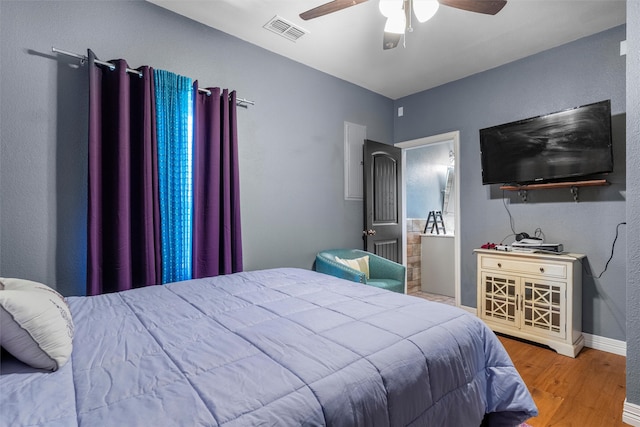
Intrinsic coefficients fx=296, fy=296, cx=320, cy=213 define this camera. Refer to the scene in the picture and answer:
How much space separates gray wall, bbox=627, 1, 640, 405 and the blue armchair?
5.34 ft

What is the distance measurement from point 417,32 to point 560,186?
192 centimetres

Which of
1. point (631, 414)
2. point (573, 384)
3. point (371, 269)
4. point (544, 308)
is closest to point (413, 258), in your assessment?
point (371, 269)

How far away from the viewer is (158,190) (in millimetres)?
2184

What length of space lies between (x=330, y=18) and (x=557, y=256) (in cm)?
280

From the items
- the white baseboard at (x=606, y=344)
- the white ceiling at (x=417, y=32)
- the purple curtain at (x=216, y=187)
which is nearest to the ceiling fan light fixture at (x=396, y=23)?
the white ceiling at (x=417, y=32)

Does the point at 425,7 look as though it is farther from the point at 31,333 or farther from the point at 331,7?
the point at 31,333

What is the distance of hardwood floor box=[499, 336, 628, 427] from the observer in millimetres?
1739

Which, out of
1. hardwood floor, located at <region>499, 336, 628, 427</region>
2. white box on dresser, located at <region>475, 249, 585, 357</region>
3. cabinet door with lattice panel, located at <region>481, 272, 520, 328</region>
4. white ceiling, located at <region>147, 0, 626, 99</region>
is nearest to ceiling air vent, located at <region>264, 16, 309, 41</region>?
white ceiling, located at <region>147, 0, 626, 99</region>

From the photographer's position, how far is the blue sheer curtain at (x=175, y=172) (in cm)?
221

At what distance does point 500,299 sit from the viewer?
2.92m

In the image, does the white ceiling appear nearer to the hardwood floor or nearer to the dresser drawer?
the dresser drawer

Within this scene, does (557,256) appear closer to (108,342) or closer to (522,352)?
(522,352)

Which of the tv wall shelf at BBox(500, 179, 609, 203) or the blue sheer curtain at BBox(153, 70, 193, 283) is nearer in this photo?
the blue sheer curtain at BBox(153, 70, 193, 283)

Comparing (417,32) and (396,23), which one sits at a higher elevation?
(417,32)
